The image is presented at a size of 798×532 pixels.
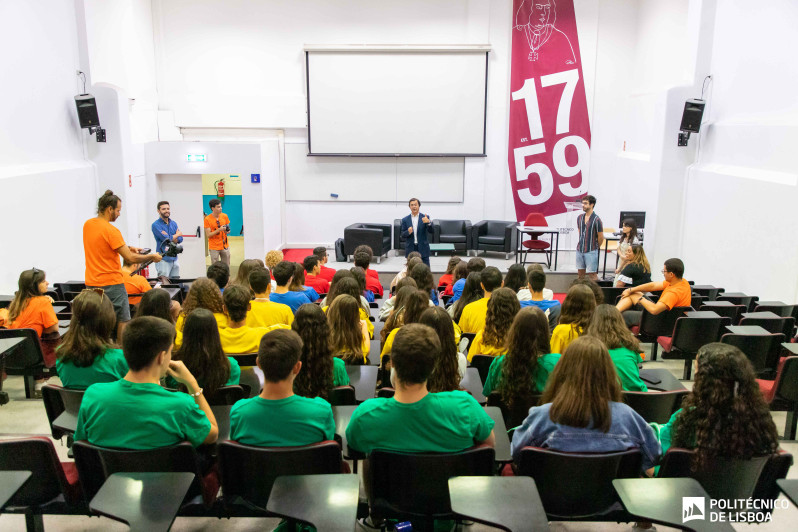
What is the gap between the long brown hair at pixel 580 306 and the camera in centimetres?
405

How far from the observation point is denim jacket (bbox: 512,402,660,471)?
8.56 ft

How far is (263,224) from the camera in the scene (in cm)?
1126

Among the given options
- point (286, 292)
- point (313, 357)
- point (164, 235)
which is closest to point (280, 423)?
point (313, 357)

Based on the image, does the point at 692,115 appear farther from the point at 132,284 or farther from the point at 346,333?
the point at 132,284

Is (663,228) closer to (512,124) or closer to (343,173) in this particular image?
(512,124)

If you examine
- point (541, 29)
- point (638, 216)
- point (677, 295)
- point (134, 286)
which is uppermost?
point (541, 29)

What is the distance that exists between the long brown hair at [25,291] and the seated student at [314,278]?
2.48m

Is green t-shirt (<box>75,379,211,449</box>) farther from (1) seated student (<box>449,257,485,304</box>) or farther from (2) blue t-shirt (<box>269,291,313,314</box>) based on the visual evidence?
(1) seated student (<box>449,257,485,304</box>)

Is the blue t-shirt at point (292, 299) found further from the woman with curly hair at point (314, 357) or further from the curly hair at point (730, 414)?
the curly hair at point (730, 414)

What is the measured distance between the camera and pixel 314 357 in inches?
131

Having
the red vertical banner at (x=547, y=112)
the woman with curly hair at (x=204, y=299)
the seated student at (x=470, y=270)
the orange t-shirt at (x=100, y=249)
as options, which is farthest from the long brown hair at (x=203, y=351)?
the red vertical banner at (x=547, y=112)

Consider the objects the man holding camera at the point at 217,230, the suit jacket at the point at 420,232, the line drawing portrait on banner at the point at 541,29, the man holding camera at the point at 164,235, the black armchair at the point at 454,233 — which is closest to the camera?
the man holding camera at the point at 164,235

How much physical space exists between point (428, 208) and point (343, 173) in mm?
1877

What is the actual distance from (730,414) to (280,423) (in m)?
1.78
